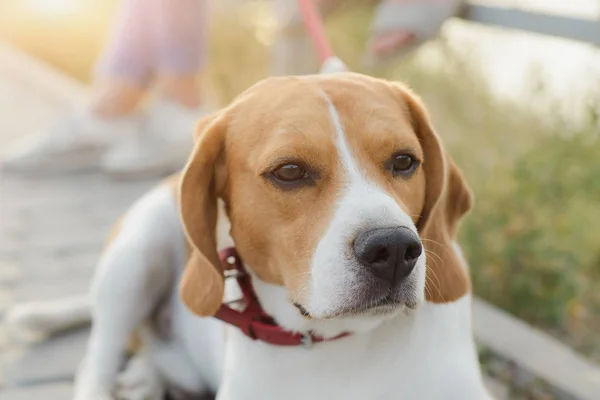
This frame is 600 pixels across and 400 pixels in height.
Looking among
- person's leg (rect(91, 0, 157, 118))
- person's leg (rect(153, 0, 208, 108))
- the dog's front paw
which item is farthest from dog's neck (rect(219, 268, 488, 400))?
person's leg (rect(91, 0, 157, 118))

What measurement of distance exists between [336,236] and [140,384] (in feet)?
4.21

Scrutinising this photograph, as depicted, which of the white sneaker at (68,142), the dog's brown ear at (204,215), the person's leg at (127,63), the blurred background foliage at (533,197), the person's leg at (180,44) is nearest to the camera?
the dog's brown ear at (204,215)

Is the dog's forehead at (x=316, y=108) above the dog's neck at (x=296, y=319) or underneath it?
above

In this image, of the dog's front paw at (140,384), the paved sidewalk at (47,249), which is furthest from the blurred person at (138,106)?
the dog's front paw at (140,384)

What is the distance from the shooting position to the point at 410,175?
6.14 ft

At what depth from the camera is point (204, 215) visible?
6.31ft

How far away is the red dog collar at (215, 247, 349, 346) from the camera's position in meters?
1.92

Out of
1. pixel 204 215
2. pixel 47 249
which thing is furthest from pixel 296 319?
pixel 47 249

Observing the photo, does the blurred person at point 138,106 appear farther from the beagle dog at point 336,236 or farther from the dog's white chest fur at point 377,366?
the dog's white chest fur at point 377,366

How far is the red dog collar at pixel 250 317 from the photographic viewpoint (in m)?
1.92

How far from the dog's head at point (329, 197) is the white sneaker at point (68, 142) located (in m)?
3.06

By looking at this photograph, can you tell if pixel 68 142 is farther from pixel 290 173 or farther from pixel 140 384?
pixel 290 173

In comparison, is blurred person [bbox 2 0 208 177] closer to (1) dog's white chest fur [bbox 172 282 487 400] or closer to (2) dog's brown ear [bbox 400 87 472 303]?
(2) dog's brown ear [bbox 400 87 472 303]

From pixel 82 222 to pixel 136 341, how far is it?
1.51 m
